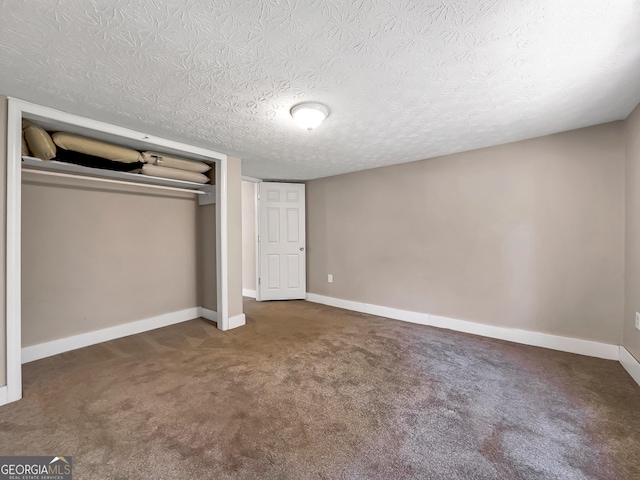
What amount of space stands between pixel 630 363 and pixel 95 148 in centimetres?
498

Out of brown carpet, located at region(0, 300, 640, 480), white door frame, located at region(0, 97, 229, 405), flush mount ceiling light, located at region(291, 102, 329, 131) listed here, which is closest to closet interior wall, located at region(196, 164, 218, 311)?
brown carpet, located at region(0, 300, 640, 480)

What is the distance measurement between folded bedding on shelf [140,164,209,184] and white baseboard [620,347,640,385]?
448cm

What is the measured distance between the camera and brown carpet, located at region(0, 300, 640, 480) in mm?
1379

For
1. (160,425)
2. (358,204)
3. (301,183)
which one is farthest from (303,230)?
(160,425)

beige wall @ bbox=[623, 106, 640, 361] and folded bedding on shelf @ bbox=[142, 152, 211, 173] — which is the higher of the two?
folded bedding on shelf @ bbox=[142, 152, 211, 173]

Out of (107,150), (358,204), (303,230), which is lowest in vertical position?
(303,230)

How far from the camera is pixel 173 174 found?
3025mm

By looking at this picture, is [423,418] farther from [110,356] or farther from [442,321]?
[110,356]

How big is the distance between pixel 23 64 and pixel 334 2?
180 centimetres

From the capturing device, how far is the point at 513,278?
9.75ft

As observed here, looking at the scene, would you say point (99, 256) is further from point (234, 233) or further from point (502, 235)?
point (502, 235)

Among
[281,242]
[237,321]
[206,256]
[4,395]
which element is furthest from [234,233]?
[4,395]

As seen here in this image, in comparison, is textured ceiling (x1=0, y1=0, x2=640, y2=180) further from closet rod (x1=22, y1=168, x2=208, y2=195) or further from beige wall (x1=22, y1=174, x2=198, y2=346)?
beige wall (x1=22, y1=174, x2=198, y2=346)

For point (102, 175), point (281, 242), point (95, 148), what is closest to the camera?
point (95, 148)
